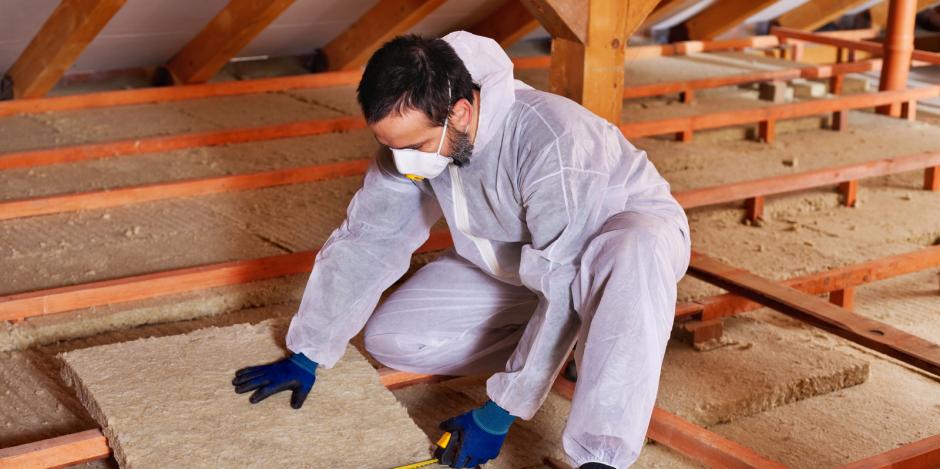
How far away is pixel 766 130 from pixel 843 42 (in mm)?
1777

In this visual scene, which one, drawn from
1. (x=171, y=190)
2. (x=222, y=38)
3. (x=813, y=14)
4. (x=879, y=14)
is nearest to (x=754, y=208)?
(x=171, y=190)

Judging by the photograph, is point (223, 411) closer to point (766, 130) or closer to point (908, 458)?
point (908, 458)

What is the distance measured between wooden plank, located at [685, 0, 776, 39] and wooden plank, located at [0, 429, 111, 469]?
18.0 feet

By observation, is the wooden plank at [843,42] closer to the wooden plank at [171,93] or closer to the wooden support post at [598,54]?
the wooden plank at [171,93]

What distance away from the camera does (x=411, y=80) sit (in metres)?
1.93

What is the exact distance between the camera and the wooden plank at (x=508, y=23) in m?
6.19

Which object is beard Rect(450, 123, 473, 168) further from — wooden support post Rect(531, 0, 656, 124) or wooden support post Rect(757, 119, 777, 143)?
wooden support post Rect(757, 119, 777, 143)

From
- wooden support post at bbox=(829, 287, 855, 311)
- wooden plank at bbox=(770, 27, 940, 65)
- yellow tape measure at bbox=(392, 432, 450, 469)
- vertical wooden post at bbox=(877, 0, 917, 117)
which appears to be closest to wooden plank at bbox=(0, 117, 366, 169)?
wooden support post at bbox=(829, 287, 855, 311)

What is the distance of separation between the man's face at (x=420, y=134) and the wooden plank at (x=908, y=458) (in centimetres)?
107

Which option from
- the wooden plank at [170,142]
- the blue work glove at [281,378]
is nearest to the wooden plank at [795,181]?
the blue work glove at [281,378]

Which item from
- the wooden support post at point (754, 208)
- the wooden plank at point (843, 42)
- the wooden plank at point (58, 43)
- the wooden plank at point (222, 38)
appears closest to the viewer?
the wooden support post at point (754, 208)

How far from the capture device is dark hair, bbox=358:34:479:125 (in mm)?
1918

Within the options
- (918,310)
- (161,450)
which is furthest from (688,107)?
(161,450)

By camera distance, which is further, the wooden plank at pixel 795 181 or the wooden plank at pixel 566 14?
the wooden plank at pixel 795 181
